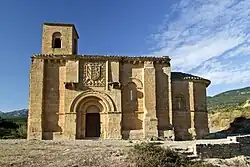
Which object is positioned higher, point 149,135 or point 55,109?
point 55,109

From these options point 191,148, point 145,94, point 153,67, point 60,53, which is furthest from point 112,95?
point 191,148

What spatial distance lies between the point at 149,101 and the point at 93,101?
4322 millimetres

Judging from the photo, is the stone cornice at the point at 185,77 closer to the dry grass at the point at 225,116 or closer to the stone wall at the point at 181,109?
the stone wall at the point at 181,109

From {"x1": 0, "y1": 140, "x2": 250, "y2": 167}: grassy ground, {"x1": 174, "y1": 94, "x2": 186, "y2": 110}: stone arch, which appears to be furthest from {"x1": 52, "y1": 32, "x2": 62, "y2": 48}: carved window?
{"x1": 0, "y1": 140, "x2": 250, "y2": 167}: grassy ground

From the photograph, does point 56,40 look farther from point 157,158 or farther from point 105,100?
point 157,158

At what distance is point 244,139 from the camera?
17.2 m

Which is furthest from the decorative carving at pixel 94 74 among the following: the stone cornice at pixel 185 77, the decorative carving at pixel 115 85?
the stone cornice at pixel 185 77

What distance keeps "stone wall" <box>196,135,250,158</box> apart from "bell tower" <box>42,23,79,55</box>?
47.3ft

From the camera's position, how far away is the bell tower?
973 inches

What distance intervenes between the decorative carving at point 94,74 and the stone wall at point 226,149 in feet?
33.9

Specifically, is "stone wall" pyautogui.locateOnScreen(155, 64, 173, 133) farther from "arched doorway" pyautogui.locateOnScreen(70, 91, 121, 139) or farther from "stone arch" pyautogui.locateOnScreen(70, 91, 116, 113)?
"stone arch" pyautogui.locateOnScreen(70, 91, 116, 113)

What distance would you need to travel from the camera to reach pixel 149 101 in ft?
74.5

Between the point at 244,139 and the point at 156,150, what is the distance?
283 inches

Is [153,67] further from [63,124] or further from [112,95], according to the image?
[63,124]
